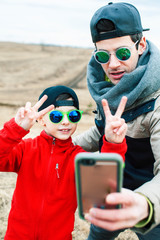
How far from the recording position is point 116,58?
1923 mm

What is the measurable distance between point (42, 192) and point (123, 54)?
1.14 meters

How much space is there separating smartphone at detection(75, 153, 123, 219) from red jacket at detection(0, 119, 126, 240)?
0.73 metres

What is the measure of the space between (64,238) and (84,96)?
11.3m

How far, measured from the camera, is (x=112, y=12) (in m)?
1.84

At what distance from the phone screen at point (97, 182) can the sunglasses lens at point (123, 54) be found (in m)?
1.01

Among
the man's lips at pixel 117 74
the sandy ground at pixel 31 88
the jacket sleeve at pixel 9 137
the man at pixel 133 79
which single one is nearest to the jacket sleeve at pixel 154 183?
the man at pixel 133 79

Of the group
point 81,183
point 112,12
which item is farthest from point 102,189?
point 112,12

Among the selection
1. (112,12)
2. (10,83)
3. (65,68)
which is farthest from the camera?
(65,68)

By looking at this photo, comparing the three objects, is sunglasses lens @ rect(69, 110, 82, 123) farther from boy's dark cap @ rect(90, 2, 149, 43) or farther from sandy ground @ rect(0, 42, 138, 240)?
sandy ground @ rect(0, 42, 138, 240)

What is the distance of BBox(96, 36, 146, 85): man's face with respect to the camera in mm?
1892

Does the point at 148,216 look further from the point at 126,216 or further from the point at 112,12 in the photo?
the point at 112,12

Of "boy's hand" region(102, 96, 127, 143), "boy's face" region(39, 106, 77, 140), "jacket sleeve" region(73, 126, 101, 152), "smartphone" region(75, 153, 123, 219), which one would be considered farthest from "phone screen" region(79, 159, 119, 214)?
"jacket sleeve" region(73, 126, 101, 152)

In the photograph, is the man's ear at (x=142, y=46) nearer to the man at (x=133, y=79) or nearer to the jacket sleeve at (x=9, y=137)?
the man at (x=133, y=79)

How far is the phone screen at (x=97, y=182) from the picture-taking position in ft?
3.73
